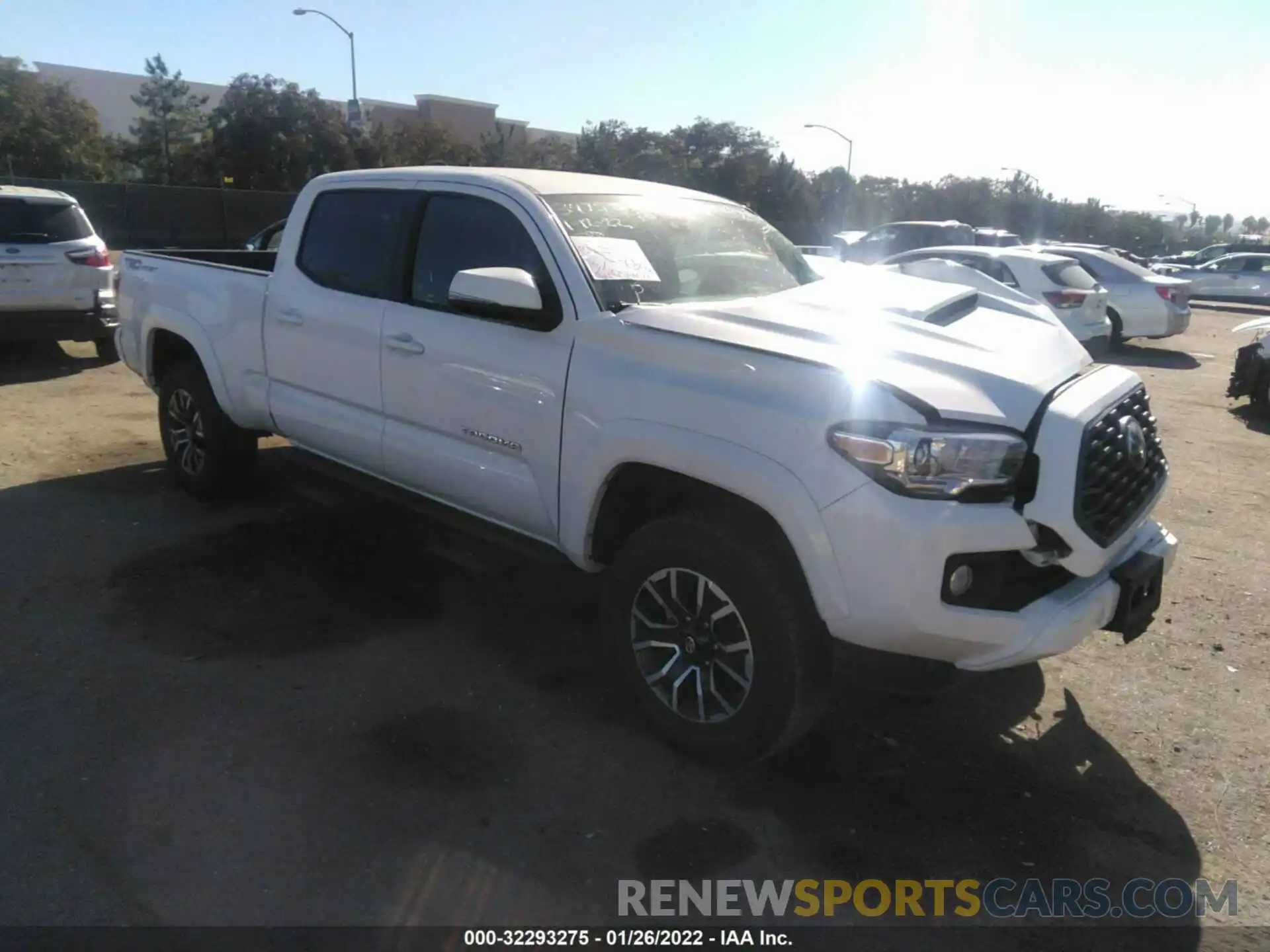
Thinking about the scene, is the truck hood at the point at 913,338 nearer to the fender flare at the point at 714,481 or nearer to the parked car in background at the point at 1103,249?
the fender flare at the point at 714,481

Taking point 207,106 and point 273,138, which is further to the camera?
point 207,106

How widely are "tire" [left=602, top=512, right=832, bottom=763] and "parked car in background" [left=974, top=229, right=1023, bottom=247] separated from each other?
17479mm

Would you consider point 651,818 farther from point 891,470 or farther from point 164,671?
point 164,671

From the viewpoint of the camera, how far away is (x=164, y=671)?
12.9ft

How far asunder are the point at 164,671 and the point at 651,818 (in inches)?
84.9

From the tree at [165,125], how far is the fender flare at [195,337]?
49513mm

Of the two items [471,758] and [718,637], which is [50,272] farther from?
[718,637]

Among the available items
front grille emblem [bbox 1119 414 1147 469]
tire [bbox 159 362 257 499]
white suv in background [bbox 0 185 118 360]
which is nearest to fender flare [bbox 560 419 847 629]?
front grille emblem [bbox 1119 414 1147 469]

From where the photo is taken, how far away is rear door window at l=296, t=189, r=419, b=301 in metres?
4.48

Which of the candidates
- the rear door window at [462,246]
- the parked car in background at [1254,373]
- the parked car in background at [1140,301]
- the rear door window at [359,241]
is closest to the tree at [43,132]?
the parked car in background at [1140,301]

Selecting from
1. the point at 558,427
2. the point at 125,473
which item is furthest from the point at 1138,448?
the point at 125,473

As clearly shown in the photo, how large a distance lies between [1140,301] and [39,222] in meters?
14.1

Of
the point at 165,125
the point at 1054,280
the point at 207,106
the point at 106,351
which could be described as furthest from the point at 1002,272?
the point at 207,106

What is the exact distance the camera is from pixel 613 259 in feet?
12.5
